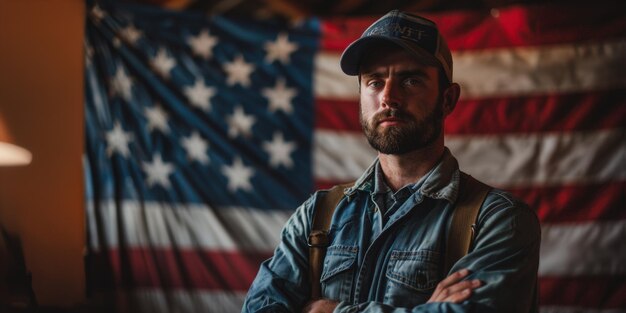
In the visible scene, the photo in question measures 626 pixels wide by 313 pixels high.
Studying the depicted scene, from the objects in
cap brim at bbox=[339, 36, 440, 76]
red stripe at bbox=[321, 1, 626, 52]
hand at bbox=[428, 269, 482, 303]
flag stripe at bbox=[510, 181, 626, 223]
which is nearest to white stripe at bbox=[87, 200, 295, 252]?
red stripe at bbox=[321, 1, 626, 52]

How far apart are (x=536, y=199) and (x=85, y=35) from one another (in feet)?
7.44

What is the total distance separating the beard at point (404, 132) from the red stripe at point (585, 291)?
146 cm

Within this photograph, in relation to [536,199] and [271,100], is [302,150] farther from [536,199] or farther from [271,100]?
[536,199]

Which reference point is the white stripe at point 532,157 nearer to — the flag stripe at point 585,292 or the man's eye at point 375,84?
the flag stripe at point 585,292

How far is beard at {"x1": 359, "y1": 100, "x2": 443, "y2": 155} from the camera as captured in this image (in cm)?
149

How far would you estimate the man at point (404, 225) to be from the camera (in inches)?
50.5

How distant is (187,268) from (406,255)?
174 centimetres

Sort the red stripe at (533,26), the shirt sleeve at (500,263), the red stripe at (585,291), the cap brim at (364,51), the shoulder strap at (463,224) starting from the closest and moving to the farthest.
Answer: the shirt sleeve at (500,263) < the shoulder strap at (463,224) < the cap brim at (364,51) < the red stripe at (585,291) < the red stripe at (533,26)

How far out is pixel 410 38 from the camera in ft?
4.90

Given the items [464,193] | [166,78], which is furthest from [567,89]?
[166,78]

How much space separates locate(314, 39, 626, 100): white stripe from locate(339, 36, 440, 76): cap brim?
128 centimetres

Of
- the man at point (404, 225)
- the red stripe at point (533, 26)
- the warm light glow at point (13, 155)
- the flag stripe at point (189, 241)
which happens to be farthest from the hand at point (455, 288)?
the warm light glow at point (13, 155)

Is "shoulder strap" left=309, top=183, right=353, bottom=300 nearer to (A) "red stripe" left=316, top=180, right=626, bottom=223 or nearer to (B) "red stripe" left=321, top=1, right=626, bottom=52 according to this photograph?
(A) "red stripe" left=316, top=180, right=626, bottom=223

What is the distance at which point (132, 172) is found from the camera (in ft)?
9.78
